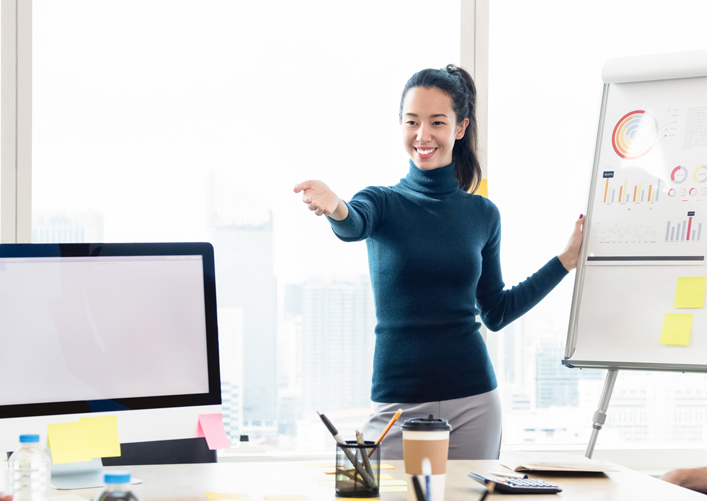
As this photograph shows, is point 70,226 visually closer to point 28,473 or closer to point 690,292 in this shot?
point 28,473

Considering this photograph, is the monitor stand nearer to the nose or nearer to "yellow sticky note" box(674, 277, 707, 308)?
the nose

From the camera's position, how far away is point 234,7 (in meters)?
2.38

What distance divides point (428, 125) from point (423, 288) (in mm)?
486

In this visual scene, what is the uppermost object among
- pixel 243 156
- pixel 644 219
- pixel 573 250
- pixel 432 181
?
pixel 243 156

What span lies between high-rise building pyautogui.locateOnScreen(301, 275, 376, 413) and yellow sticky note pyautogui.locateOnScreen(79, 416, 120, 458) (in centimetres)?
129

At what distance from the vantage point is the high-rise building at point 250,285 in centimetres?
235

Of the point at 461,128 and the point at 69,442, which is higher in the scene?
the point at 461,128

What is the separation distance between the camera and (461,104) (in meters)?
1.91

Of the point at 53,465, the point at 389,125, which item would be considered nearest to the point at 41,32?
the point at 389,125

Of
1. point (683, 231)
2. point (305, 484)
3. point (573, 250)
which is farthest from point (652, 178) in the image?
point (305, 484)

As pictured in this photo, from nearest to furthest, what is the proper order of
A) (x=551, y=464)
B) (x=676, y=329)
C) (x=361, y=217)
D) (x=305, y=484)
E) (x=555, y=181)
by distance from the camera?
1. (x=305, y=484)
2. (x=551, y=464)
3. (x=361, y=217)
4. (x=676, y=329)
5. (x=555, y=181)

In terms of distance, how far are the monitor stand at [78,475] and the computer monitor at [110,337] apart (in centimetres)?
8

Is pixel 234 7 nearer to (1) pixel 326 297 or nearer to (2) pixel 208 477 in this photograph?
(1) pixel 326 297

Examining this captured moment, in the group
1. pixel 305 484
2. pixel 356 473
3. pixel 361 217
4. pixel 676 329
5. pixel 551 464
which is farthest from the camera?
pixel 676 329
